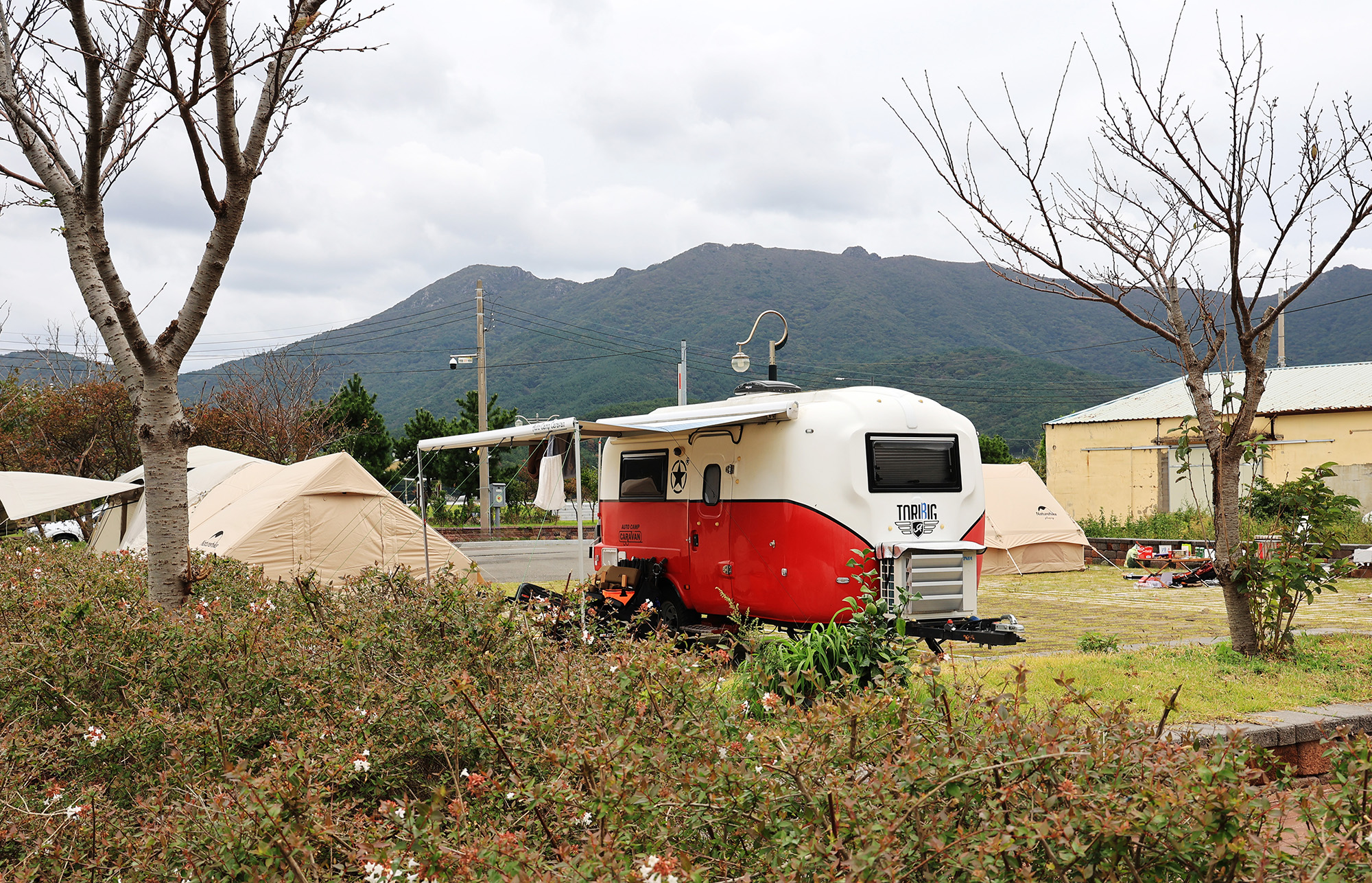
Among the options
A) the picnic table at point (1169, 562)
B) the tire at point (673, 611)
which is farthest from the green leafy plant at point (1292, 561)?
the picnic table at point (1169, 562)

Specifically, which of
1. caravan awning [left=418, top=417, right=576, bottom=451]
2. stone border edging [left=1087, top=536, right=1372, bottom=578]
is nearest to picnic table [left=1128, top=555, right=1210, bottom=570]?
stone border edging [left=1087, top=536, right=1372, bottom=578]

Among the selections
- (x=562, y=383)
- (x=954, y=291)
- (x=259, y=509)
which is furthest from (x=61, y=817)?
(x=954, y=291)

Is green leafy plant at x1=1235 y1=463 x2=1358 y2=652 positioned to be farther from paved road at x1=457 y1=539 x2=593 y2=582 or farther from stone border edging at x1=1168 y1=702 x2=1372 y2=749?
paved road at x1=457 y1=539 x2=593 y2=582

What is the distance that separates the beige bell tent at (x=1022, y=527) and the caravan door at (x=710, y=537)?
9.94 meters

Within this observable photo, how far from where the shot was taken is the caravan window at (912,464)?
29.7 ft

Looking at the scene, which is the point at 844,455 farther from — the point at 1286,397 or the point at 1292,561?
the point at 1286,397

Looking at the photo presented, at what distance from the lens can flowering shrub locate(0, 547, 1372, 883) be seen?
6.97 feet

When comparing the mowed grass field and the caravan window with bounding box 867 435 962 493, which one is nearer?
the mowed grass field

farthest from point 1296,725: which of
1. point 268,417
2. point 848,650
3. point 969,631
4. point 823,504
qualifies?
point 268,417

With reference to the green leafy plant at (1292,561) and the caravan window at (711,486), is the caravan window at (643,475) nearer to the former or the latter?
the caravan window at (711,486)

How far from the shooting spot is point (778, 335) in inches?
4205

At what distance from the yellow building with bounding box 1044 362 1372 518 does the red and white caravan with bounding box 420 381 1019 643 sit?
13.4 m

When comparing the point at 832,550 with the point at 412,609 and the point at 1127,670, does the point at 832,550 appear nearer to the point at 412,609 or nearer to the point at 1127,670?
the point at 1127,670

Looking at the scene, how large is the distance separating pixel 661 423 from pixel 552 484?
4.01 feet
